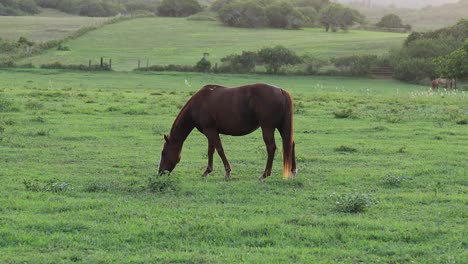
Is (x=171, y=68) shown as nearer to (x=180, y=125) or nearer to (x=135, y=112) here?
(x=135, y=112)

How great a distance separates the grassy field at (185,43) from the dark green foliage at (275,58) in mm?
5438

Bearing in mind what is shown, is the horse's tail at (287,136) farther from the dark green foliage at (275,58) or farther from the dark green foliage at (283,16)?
the dark green foliage at (283,16)

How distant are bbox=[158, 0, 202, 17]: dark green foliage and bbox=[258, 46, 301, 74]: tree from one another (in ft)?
187

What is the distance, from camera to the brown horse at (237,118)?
11.8m

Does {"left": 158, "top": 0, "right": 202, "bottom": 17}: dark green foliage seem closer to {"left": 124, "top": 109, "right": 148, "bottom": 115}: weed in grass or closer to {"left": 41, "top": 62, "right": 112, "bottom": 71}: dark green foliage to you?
{"left": 41, "top": 62, "right": 112, "bottom": 71}: dark green foliage

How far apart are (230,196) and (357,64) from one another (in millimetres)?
43527

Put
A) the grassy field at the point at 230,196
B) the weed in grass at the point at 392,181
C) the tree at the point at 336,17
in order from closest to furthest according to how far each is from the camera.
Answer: the grassy field at the point at 230,196 → the weed in grass at the point at 392,181 → the tree at the point at 336,17

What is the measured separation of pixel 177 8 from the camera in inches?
4195

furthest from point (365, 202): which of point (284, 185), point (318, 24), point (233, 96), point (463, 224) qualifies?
point (318, 24)

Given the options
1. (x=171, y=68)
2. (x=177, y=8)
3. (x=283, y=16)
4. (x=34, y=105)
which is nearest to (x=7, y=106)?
(x=34, y=105)

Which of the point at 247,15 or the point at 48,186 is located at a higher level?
the point at 247,15

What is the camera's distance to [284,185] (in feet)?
36.7

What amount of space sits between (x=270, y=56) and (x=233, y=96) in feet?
132

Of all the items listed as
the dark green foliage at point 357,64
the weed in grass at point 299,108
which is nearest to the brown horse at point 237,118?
the weed in grass at point 299,108
